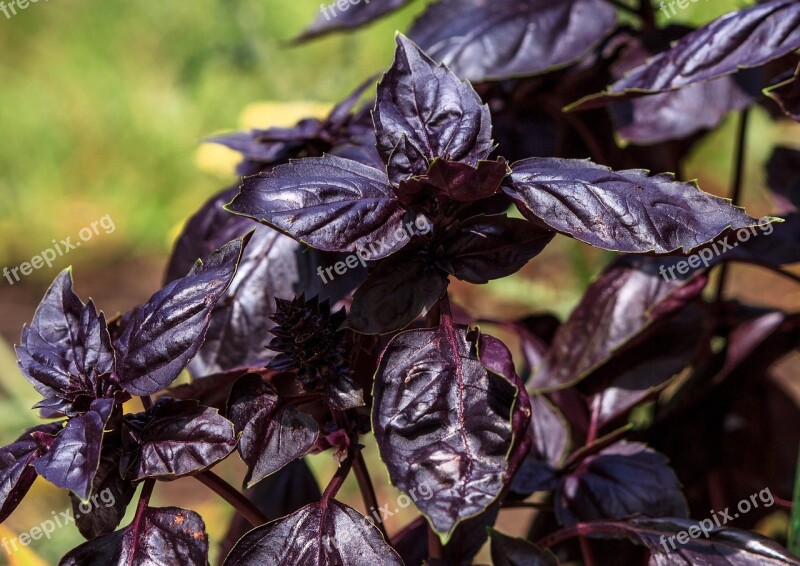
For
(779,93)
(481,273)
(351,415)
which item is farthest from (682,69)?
(351,415)

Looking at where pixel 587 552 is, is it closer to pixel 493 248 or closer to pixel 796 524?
pixel 796 524

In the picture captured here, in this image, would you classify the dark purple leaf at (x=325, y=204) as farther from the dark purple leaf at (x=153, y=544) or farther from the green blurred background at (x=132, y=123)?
the green blurred background at (x=132, y=123)

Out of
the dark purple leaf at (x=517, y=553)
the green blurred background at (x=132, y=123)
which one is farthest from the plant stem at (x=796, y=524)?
the green blurred background at (x=132, y=123)

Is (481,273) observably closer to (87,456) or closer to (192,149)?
(87,456)

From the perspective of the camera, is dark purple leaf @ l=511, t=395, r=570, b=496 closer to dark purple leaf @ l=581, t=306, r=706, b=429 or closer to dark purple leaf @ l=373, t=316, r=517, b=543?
dark purple leaf @ l=581, t=306, r=706, b=429

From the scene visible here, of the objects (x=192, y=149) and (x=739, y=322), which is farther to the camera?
(x=192, y=149)

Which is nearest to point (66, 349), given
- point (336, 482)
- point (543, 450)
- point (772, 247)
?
point (336, 482)
